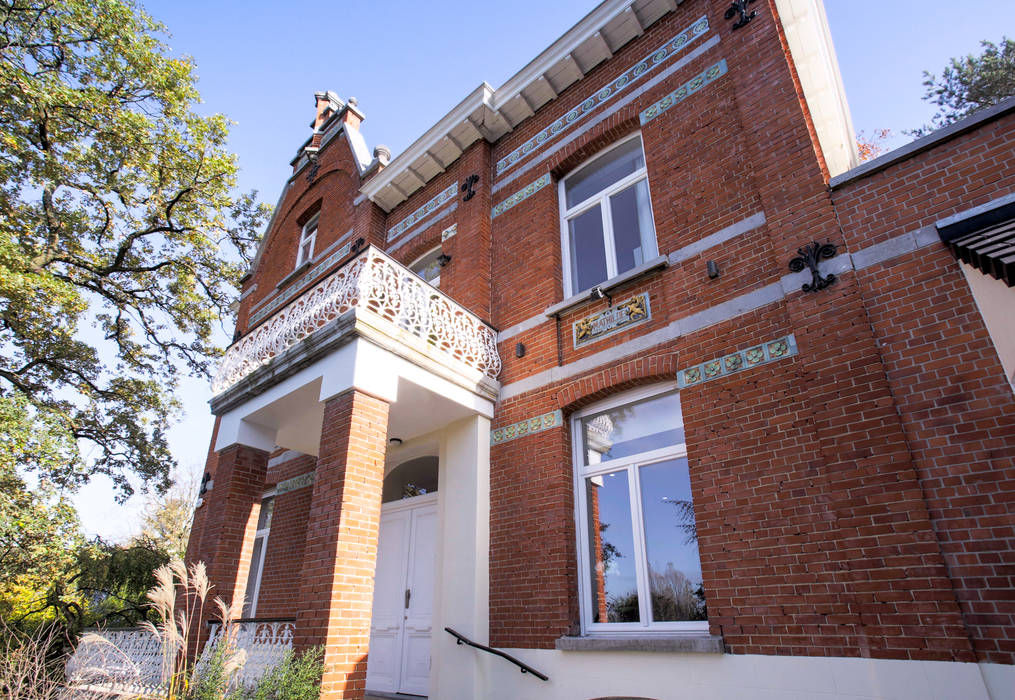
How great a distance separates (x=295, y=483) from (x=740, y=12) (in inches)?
383

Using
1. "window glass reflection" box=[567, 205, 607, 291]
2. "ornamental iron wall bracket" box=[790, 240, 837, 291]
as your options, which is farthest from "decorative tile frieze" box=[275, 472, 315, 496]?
"ornamental iron wall bracket" box=[790, 240, 837, 291]

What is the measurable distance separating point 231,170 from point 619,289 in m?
10.9

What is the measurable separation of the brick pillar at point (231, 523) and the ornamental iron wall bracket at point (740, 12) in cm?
855

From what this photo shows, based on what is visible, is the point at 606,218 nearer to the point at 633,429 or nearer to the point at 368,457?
the point at 633,429

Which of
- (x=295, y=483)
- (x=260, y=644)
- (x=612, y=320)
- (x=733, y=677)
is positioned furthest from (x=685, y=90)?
(x=295, y=483)

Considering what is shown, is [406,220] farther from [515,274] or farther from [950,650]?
[950,650]

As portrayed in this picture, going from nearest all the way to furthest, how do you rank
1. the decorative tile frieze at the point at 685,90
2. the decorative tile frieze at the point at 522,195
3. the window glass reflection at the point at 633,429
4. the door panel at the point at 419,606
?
1. the window glass reflection at the point at 633,429
2. the decorative tile frieze at the point at 685,90
3. the door panel at the point at 419,606
4. the decorative tile frieze at the point at 522,195

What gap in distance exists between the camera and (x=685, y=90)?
736 centimetres

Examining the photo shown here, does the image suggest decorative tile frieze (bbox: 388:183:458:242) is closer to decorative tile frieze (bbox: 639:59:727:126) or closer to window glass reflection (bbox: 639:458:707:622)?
decorative tile frieze (bbox: 639:59:727:126)

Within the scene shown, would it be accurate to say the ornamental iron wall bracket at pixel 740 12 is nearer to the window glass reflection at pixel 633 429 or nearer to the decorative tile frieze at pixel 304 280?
the window glass reflection at pixel 633 429

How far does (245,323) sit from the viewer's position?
14523mm

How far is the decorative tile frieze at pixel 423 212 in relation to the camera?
10.3m

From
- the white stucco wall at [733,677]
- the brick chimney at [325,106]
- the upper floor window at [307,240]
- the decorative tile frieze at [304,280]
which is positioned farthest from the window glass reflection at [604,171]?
the brick chimney at [325,106]

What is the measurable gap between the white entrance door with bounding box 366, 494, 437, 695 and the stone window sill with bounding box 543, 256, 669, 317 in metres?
3.26
